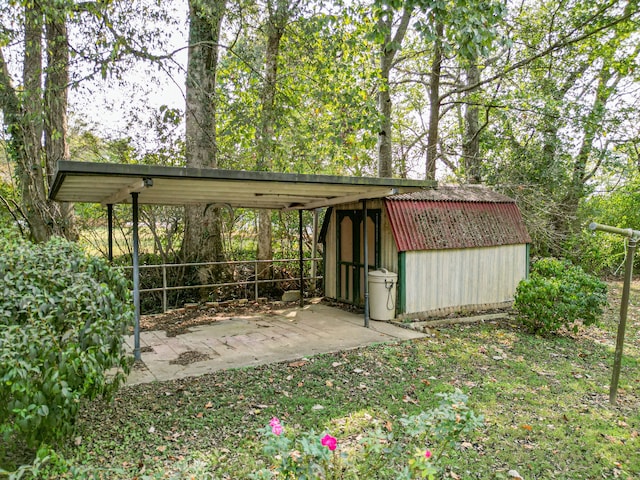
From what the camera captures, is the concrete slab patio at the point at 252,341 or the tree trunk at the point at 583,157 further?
the tree trunk at the point at 583,157

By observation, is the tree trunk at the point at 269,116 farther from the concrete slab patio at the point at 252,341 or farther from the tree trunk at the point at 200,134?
the concrete slab patio at the point at 252,341

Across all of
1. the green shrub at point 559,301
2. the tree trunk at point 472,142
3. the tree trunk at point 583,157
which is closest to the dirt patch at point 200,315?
the green shrub at point 559,301

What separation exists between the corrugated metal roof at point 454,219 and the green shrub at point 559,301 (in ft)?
5.21

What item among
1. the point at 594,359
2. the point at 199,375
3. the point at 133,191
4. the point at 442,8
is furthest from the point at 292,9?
the point at 594,359

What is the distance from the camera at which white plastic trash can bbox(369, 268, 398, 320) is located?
24.3ft

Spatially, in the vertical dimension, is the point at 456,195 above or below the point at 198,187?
above

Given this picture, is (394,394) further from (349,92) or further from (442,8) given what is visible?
(349,92)

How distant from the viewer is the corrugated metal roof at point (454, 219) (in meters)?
7.61

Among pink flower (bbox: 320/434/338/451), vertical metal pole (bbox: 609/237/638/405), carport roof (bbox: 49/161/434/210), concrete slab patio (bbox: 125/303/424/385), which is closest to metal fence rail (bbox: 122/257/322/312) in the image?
concrete slab patio (bbox: 125/303/424/385)

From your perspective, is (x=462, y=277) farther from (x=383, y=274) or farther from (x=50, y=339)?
(x=50, y=339)

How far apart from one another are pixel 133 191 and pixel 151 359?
212 cm

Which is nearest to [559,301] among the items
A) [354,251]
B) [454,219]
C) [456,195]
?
[454,219]

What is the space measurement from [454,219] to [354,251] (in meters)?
2.05

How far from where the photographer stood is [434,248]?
7695mm
